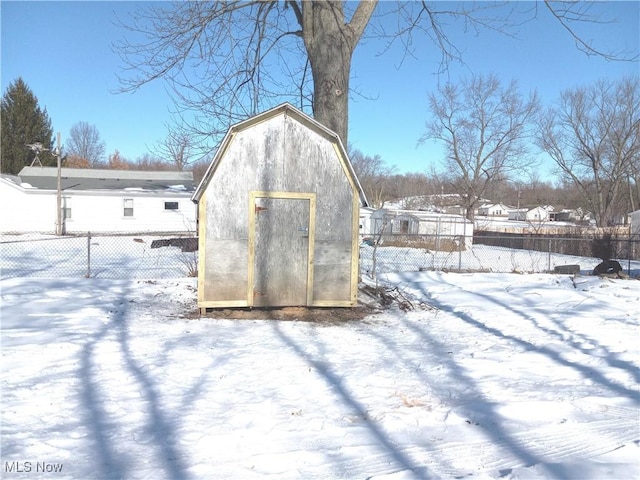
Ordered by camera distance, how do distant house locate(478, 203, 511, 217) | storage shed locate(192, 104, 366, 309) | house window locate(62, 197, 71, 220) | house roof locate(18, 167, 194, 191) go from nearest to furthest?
storage shed locate(192, 104, 366, 309) → house window locate(62, 197, 71, 220) → house roof locate(18, 167, 194, 191) → distant house locate(478, 203, 511, 217)

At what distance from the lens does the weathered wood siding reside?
7.79 meters

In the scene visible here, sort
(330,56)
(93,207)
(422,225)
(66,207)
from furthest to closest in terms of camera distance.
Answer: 1. (422,225)
2. (93,207)
3. (66,207)
4. (330,56)

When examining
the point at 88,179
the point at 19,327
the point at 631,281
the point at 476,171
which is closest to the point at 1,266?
the point at 19,327

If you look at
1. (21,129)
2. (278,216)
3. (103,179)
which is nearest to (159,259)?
(278,216)

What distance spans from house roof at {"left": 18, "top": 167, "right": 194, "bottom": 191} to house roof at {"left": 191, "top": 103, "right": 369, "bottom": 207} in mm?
27998

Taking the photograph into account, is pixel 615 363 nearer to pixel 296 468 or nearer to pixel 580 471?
pixel 580 471

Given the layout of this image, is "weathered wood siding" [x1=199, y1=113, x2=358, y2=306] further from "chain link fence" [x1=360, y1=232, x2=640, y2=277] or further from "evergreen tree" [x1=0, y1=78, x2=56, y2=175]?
"evergreen tree" [x1=0, y1=78, x2=56, y2=175]

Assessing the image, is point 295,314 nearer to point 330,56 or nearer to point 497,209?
point 330,56

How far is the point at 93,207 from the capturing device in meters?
31.7

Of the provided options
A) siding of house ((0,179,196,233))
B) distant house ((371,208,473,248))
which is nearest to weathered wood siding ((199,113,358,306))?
siding of house ((0,179,196,233))

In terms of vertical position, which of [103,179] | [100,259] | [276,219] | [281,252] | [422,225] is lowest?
[100,259]

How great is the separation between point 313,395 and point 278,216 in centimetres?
393

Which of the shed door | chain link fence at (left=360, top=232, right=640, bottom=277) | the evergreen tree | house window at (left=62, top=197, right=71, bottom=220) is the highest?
the evergreen tree

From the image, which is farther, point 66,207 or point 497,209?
point 497,209
